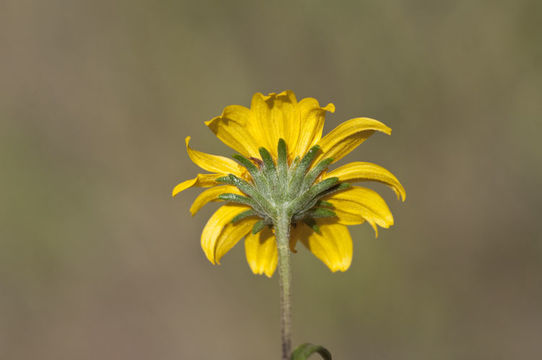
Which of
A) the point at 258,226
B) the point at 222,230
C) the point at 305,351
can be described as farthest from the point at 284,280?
the point at 222,230

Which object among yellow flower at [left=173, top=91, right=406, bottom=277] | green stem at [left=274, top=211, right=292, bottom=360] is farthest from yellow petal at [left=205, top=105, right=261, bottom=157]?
green stem at [left=274, top=211, right=292, bottom=360]

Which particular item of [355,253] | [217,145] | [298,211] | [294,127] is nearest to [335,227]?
[298,211]

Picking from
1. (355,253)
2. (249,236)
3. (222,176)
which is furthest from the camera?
(355,253)

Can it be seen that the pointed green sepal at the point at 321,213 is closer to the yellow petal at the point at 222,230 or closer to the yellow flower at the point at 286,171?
the yellow flower at the point at 286,171

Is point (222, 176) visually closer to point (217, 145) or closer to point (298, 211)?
point (298, 211)

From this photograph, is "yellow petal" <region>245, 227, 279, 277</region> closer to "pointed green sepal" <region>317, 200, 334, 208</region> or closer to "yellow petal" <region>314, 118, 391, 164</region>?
"pointed green sepal" <region>317, 200, 334, 208</region>

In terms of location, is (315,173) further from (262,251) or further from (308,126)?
(262,251)
